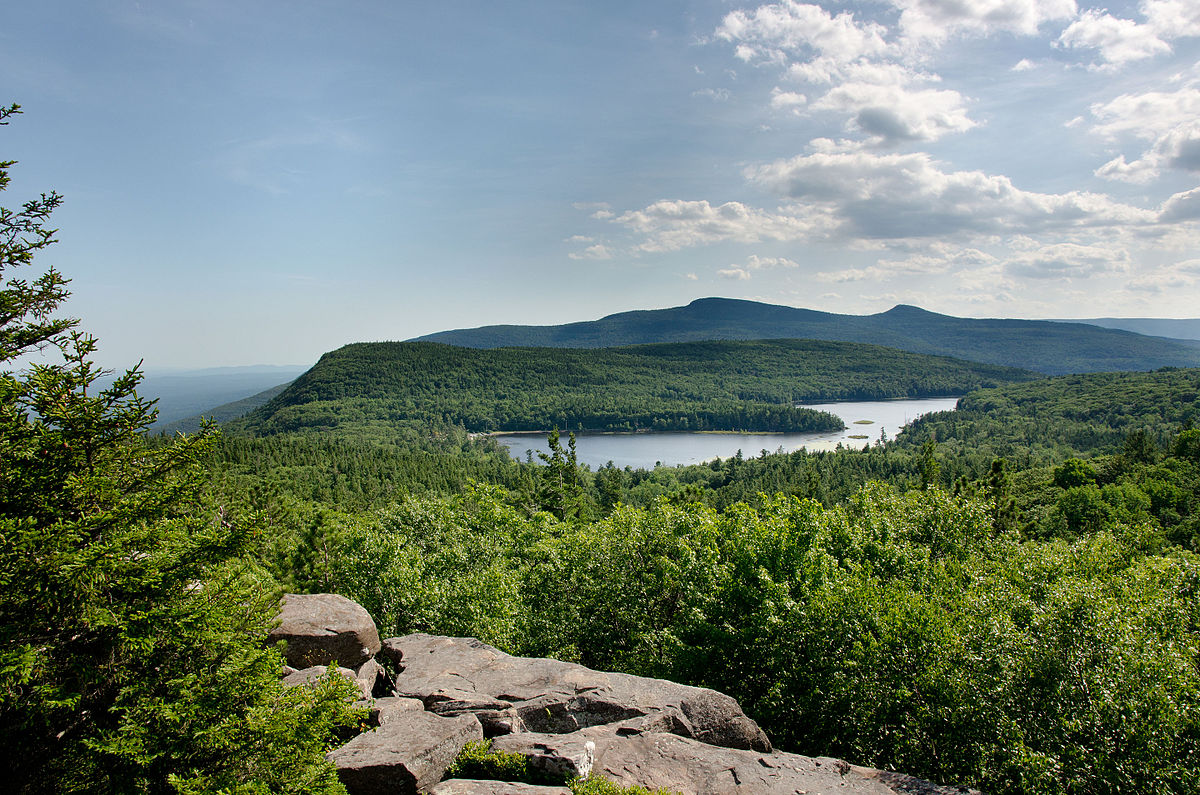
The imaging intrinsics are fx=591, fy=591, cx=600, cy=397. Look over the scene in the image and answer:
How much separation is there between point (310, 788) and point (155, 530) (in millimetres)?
5623

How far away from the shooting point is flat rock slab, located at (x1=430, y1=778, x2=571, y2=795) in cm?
1116

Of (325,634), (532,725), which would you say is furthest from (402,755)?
(325,634)

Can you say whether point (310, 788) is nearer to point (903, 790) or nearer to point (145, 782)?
point (145, 782)

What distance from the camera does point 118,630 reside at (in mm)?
10711

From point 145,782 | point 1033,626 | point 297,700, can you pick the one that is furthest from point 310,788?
point 1033,626

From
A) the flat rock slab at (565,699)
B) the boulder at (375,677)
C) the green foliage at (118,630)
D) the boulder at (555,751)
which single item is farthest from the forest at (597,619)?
the boulder at (555,751)

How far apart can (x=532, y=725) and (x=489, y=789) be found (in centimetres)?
355

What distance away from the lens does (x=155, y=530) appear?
37.1 feet

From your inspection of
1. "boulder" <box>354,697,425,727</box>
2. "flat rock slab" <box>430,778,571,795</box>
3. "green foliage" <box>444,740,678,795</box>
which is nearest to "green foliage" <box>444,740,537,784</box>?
"green foliage" <box>444,740,678,795</box>

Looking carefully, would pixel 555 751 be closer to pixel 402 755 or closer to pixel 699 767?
pixel 402 755

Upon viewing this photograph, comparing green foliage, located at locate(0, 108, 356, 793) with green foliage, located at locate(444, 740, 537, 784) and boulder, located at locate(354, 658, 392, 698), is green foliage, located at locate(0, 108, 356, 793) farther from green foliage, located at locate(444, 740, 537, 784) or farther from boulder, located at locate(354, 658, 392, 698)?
boulder, located at locate(354, 658, 392, 698)

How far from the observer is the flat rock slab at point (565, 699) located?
48.6 feet

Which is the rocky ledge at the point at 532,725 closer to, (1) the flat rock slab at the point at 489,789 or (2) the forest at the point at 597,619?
(1) the flat rock slab at the point at 489,789

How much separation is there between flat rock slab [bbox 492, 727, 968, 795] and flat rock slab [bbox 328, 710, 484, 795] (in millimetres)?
1036
